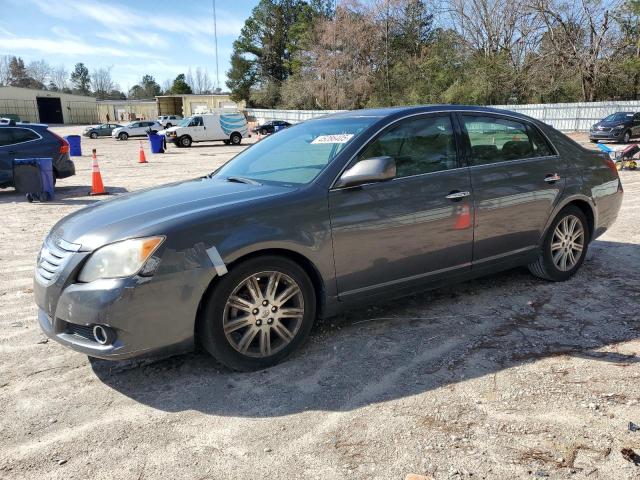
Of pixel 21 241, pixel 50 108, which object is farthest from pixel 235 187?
pixel 50 108

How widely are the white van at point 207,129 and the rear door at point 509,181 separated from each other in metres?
29.1

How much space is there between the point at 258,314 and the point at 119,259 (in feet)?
2.97

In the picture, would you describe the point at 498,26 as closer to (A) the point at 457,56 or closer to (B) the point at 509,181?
(A) the point at 457,56

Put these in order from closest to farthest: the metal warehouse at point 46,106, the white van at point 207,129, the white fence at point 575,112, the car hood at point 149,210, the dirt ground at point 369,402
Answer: the dirt ground at point 369,402 < the car hood at point 149,210 < the white van at point 207,129 < the white fence at point 575,112 < the metal warehouse at point 46,106

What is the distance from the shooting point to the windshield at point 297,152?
3.82 metres

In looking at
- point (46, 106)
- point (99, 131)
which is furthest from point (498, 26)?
point (46, 106)

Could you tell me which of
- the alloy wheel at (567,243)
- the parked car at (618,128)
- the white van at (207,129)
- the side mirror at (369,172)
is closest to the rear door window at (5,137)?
the side mirror at (369,172)

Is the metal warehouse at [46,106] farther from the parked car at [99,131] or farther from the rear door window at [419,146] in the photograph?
the rear door window at [419,146]

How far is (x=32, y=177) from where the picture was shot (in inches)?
441

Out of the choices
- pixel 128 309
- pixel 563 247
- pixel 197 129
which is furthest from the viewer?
pixel 197 129

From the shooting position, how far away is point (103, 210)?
11.8 ft

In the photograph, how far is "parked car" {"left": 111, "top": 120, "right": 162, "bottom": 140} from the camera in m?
43.2

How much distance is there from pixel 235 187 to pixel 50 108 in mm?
76868

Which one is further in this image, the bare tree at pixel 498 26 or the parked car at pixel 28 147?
the bare tree at pixel 498 26
